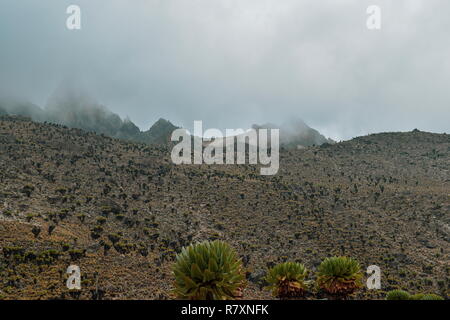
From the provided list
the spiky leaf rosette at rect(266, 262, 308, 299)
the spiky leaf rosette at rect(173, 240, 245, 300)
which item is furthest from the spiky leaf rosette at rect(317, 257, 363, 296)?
the spiky leaf rosette at rect(173, 240, 245, 300)

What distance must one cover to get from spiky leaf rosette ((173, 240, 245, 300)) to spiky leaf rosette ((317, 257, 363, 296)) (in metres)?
7.17

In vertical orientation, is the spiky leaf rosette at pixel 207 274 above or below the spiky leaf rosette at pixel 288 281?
above

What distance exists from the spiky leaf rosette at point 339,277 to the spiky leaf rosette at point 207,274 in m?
7.17

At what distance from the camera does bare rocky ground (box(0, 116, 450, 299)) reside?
30547 mm

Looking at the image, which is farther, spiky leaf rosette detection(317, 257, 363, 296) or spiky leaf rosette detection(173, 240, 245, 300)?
spiky leaf rosette detection(317, 257, 363, 296)

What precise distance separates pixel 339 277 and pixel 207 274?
9370 mm

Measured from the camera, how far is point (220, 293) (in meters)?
14.2

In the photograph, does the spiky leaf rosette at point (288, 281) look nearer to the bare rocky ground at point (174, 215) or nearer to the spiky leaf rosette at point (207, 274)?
the spiky leaf rosette at point (207, 274)

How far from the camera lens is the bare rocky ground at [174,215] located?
30.5 meters

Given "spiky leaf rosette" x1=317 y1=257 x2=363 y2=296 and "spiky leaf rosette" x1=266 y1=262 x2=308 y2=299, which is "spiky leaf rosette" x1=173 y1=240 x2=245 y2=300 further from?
"spiky leaf rosette" x1=317 y1=257 x2=363 y2=296

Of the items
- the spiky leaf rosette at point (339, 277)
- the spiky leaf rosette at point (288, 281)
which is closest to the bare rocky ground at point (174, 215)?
the spiky leaf rosette at point (288, 281)

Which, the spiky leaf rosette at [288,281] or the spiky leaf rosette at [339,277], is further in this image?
the spiky leaf rosette at [339,277]

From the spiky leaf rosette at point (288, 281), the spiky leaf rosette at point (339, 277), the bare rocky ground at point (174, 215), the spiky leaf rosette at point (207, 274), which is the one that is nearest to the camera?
the spiky leaf rosette at point (207, 274)
